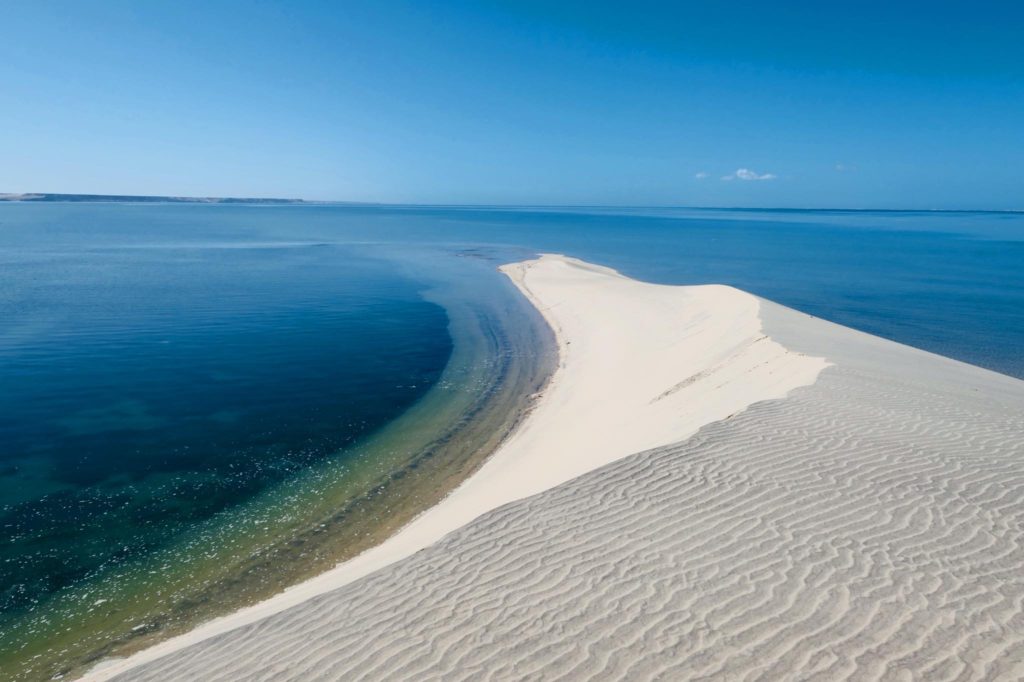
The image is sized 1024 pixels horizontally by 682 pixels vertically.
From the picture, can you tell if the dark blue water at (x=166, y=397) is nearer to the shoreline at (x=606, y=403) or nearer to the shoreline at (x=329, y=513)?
the shoreline at (x=329, y=513)

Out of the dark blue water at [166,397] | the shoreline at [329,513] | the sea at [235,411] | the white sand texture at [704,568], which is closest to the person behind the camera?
the white sand texture at [704,568]

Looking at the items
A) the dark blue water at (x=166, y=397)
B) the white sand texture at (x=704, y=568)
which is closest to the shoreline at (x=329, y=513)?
the white sand texture at (x=704, y=568)

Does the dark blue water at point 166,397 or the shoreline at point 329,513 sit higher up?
the dark blue water at point 166,397

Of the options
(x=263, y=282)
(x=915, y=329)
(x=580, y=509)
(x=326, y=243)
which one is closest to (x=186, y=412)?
(x=580, y=509)

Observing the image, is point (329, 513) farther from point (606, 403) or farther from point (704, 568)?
point (606, 403)

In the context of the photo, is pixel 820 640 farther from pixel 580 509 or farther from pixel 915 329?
pixel 915 329

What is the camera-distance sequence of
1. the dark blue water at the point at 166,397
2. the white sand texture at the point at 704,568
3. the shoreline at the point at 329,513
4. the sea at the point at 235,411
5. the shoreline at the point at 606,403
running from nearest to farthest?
the white sand texture at the point at 704,568, the shoreline at the point at 329,513, the shoreline at the point at 606,403, the sea at the point at 235,411, the dark blue water at the point at 166,397

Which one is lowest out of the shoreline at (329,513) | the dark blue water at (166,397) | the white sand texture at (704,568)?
the shoreline at (329,513)

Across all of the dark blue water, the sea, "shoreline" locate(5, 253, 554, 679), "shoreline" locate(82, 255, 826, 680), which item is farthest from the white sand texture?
the dark blue water
